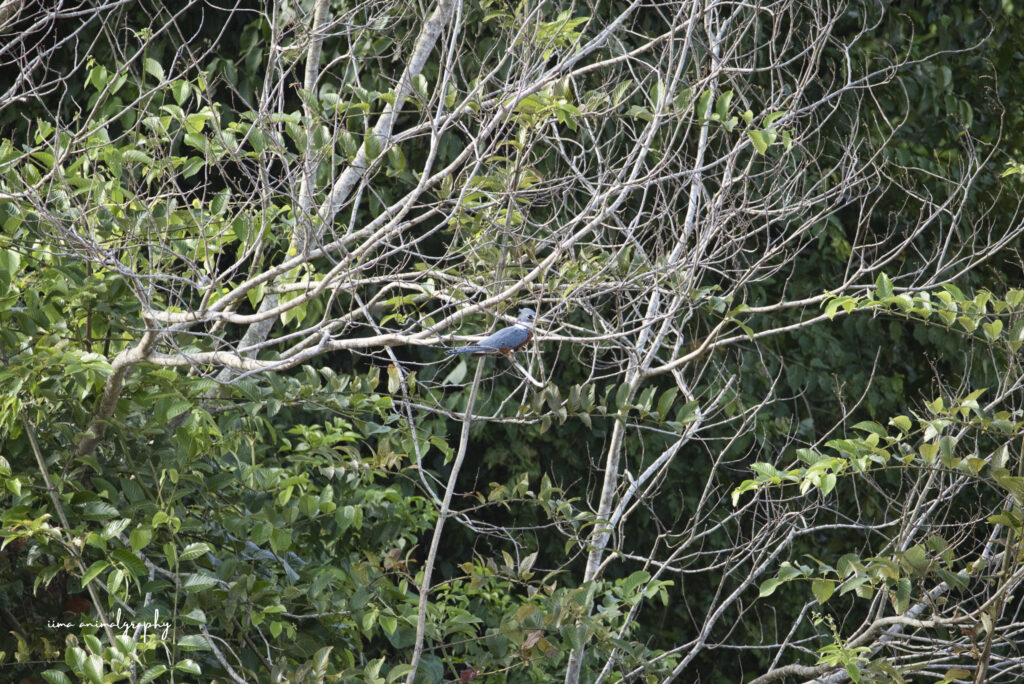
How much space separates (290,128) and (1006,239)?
2.33 meters

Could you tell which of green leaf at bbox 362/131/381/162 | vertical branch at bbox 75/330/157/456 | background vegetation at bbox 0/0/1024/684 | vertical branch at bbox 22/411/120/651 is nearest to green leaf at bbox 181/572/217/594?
background vegetation at bbox 0/0/1024/684

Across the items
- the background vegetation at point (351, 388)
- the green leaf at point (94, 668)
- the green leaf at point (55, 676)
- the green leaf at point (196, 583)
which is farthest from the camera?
the green leaf at point (196, 583)

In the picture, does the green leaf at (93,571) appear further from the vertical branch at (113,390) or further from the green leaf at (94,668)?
the vertical branch at (113,390)

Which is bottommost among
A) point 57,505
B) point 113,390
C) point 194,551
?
point 194,551

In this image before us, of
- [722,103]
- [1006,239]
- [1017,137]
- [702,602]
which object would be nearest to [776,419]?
[702,602]

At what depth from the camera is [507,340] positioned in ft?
8.01

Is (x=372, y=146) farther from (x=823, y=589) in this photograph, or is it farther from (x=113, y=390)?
(x=823, y=589)

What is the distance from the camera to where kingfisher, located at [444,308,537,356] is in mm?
2410

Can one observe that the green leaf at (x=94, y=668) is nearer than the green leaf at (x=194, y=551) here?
Yes

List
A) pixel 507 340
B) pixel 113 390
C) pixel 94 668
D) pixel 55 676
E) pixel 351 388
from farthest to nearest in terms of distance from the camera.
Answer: pixel 351 388 < pixel 113 390 < pixel 507 340 < pixel 55 676 < pixel 94 668

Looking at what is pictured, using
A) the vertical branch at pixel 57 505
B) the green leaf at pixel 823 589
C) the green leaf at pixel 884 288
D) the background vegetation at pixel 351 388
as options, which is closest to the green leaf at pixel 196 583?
the background vegetation at pixel 351 388

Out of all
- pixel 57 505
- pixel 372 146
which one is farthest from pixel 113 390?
pixel 372 146

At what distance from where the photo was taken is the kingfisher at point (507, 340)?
2410mm

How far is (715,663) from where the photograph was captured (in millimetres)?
4801
